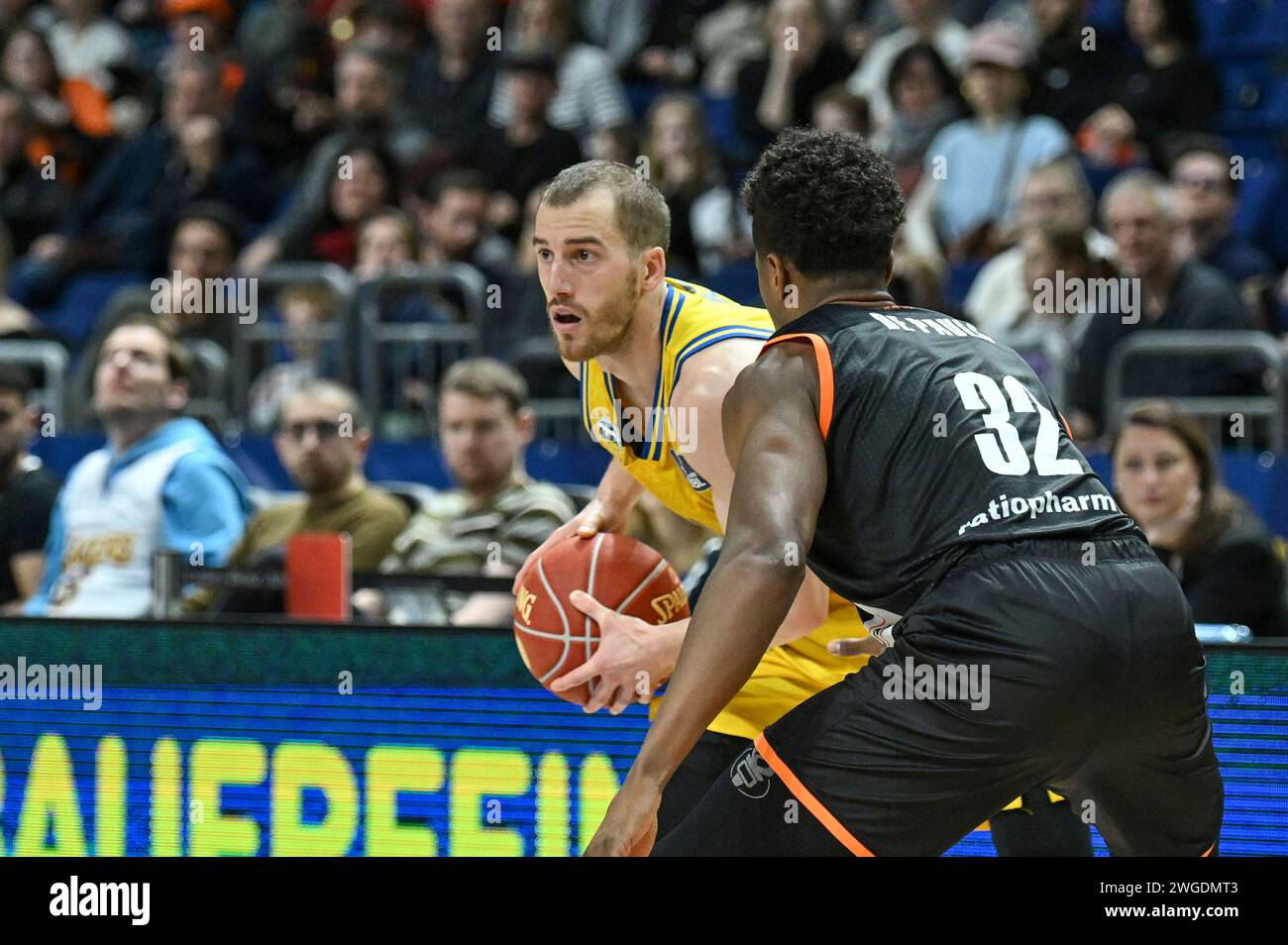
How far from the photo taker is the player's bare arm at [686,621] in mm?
3832

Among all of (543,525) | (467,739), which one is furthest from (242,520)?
(467,739)

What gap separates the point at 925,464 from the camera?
332cm

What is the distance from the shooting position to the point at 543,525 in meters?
6.75

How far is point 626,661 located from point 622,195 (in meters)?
1.09

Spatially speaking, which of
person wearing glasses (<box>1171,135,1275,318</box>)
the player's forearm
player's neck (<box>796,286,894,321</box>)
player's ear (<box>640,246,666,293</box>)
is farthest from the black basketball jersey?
person wearing glasses (<box>1171,135,1275,318</box>)

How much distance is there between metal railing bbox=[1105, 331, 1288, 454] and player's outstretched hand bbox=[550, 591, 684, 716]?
3.96 meters

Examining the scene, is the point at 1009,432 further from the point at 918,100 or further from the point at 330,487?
the point at 918,100

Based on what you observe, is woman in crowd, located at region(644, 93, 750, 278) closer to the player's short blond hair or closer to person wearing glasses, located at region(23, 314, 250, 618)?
person wearing glasses, located at region(23, 314, 250, 618)

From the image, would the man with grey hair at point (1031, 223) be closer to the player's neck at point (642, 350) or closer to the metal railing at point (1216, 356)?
the metal railing at point (1216, 356)

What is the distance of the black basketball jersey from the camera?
331cm

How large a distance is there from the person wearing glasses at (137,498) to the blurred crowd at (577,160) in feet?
0.31

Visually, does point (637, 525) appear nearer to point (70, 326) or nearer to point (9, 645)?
point (9, 645)

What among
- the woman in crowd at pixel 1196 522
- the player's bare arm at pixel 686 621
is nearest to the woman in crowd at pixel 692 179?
the woman in crowd at pixel 1196 522
